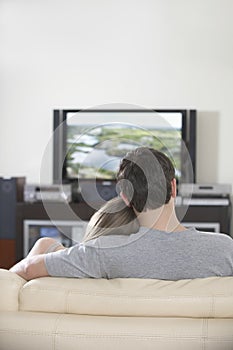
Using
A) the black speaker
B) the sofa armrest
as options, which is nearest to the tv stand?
the black speaker

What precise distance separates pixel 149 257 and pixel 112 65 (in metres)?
3.95

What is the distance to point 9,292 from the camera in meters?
1.64

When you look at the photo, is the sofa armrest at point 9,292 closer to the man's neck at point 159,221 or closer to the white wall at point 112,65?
the man's neck at point 159,221

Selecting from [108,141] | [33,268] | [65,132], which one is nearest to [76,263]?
[33,268]

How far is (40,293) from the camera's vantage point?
163 centimetres

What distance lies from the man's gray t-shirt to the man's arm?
2 centimetres

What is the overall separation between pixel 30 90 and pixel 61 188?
3.29ft

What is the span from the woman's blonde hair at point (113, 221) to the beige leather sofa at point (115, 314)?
148 millimetres

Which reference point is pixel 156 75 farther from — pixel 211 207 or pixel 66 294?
pixel 66 294

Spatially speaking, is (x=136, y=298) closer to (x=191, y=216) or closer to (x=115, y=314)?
(x=115, y=314)

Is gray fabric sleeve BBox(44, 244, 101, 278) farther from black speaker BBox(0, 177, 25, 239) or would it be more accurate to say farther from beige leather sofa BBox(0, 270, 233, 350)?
black speaker BBox(0, 177, 25, 239)

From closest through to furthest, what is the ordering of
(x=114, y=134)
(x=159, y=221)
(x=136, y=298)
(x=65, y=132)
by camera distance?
1. (x=136, y=298)
2. (x=159, y=221)
3. (x=65, y=132)
4. (x=114, y=134)

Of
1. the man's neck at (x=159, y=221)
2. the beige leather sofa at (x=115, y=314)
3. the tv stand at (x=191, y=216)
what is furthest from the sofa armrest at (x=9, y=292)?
the tv stand at (x=191, y=216)

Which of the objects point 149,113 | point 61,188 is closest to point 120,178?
point 61,188
